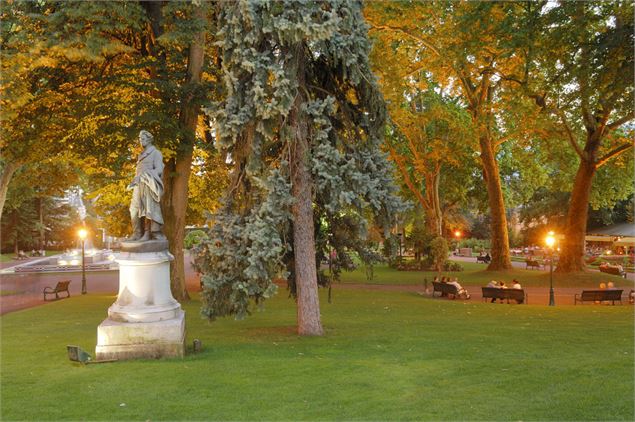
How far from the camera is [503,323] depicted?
14.8 metres

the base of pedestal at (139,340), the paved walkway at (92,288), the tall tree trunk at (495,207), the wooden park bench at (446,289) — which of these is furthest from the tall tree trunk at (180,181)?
the tall tree trunk at (495,207)

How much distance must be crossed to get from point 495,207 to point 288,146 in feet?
80.3

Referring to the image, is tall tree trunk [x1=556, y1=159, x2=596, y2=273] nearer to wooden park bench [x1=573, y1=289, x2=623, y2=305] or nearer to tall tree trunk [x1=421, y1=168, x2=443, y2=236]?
wooden park bench [x1=573, y1=289, x2=623, y2=305]

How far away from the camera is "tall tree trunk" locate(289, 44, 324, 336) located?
40.6ft

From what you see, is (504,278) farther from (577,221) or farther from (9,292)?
(9,292)

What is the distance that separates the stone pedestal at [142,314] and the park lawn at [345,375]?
39cm

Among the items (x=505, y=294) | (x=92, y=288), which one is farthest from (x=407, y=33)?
(x=92, y=288)

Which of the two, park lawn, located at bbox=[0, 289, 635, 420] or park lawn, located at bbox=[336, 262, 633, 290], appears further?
park lawn, located at bbox=[336, 262, 633, 290]

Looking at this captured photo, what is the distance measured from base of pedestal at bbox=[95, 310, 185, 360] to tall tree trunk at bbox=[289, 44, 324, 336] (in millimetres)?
3249

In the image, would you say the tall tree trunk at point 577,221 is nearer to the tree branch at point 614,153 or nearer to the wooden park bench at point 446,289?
the tree branch at point 614,153

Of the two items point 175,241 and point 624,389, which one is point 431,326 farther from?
point 175,241

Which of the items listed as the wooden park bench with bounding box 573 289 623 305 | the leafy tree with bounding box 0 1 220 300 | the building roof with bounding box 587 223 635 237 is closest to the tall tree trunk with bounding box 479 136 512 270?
the building roof with bounding box 587 223 635 237

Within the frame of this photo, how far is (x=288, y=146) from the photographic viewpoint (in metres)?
12.2

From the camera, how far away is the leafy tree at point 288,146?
11398 millimetres
